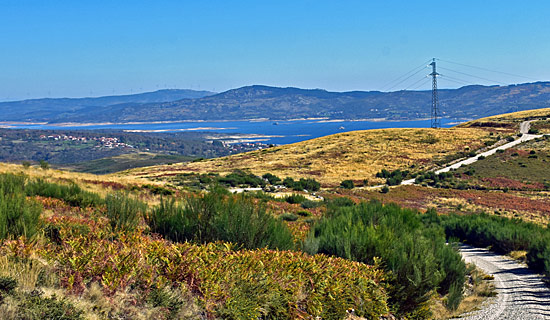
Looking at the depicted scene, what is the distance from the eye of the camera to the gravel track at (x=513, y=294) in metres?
8.52

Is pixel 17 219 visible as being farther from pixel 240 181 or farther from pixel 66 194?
pixel 240 181

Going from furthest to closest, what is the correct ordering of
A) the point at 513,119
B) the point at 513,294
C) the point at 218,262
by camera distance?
the point at 513,119 → the point at 513,294 → the point at 218,262

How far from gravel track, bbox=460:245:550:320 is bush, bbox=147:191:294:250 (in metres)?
3.85

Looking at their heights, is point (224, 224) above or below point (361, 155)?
above

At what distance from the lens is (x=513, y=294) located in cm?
1002

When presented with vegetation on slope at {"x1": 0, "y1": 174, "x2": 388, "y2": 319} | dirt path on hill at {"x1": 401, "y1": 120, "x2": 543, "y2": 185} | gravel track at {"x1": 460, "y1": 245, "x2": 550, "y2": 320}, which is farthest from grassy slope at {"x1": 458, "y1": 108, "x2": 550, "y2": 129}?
vegetation on slope at {"x1": 0, "y1": 174, "x2": 388, "y2": 319}

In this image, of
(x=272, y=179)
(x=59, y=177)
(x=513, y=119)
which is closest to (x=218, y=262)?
(x=59, y=177)

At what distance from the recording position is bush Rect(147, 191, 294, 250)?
777cm

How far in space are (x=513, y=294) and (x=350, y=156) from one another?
60.8 m

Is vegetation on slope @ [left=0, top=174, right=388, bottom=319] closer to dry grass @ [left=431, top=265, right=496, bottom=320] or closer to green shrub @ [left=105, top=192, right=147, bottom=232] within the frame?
green shrub @ [left=105, top=192, right=147, bottom=232]

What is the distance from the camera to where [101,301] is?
14.6 feet

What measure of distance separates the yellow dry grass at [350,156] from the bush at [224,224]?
41.4 m

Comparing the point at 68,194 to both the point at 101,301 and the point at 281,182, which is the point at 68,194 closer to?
the point at 101,301

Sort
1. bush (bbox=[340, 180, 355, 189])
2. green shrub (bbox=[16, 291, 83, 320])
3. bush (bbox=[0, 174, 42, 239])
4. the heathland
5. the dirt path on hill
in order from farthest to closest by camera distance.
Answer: the dirt path on hill
bush (bbox=[340, 180, 355, 189])
bush (bbox=[0, 174, 42, 239])
the heathland
green shrub (bbox=[16, 291, 83, 320])
